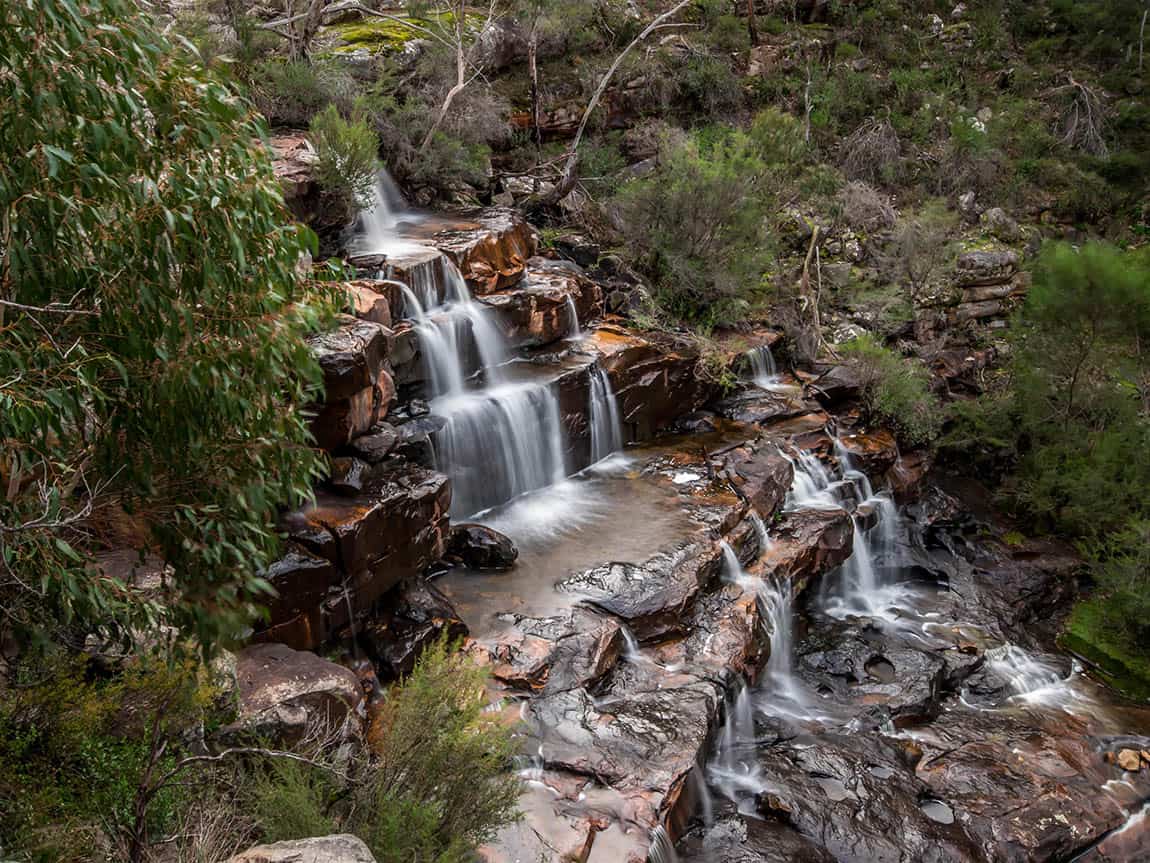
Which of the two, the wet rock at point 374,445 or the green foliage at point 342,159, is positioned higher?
the green foliage at point 342,159

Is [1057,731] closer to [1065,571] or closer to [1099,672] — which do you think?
[1099,672]

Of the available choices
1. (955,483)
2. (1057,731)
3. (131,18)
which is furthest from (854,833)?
(955,483)

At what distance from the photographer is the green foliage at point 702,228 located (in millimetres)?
14328

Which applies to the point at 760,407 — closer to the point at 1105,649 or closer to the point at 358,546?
the point at 1105,649

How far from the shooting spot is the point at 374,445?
330 inches

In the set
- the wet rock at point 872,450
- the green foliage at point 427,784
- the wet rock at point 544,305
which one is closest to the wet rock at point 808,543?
the wet rock at point 872,450

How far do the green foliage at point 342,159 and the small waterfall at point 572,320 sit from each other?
3669mm

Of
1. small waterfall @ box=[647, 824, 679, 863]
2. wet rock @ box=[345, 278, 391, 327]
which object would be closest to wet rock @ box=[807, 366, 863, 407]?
wet rock @ box=[345, 278, 391, 327]

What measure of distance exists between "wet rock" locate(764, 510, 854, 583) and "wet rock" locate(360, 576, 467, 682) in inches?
165

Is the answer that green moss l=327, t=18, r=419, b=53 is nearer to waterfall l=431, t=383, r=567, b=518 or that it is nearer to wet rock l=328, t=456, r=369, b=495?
waterfall l=431, t=383, r=567, b=518

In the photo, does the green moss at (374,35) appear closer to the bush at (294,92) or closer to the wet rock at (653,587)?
the bush at (294,92)

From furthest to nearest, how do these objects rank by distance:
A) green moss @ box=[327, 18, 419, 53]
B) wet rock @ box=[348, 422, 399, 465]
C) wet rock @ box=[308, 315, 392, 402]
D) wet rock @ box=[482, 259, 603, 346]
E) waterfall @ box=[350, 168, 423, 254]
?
green moss @ box=[327, 18, 419, 53] < waterfall @ box=[350, 168, 423, 254] < wet rock @ box=[482, 259, 603, 346] < wet rock @ box=[348, 422, 399, 465] < wet rock @ box=[308, 315, 392, 402]

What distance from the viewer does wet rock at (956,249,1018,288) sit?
1770 centimetres

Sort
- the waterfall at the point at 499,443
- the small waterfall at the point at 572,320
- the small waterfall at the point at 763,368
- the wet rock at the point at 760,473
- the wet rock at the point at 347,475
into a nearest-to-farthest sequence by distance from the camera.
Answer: the wet rock at the point at 347,475 → the waterfall at the point at 499,443 → the wet rock at the point at 760,473 → the small waterfall at the point at 572,320 → the small waterfall at the point at 763,368
